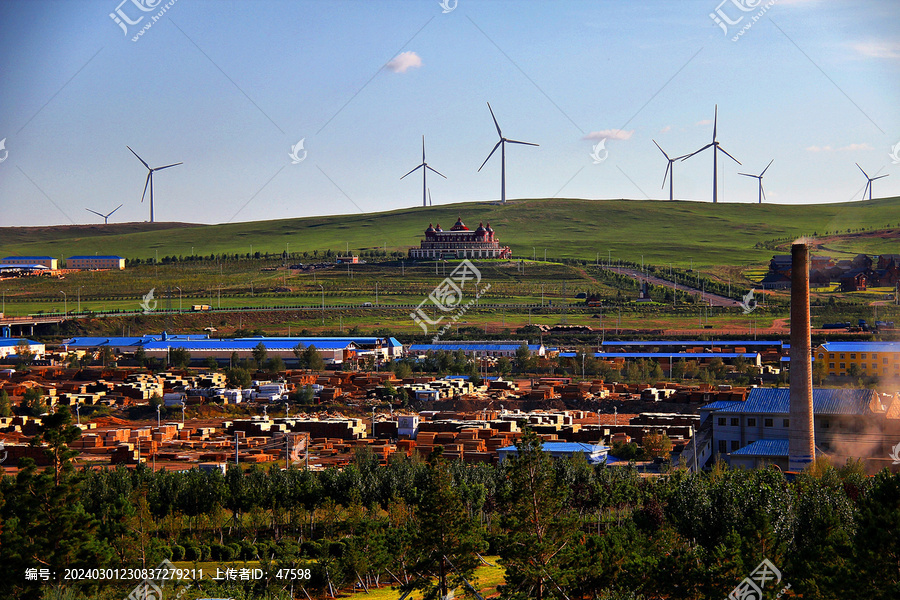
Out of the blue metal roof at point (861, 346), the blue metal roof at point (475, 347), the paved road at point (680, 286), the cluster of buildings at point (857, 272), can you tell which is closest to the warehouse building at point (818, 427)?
the blue metal roof at point (861, 346)

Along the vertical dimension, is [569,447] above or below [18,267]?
below

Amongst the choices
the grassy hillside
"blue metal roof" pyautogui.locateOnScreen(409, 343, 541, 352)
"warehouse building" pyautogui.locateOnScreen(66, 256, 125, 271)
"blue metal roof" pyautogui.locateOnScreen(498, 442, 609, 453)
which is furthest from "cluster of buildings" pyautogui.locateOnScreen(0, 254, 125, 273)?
"blue metal roof" pyautogui.locateOnScreen(498, 442, 609, 453)

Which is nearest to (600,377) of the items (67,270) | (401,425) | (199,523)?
(401,425)

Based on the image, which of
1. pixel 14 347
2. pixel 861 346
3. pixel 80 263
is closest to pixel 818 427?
pixel 861 346

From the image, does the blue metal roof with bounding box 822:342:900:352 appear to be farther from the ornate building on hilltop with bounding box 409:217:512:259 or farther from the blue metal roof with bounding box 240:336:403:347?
the ornate building on hilltop with bounding box 409:217:512:259

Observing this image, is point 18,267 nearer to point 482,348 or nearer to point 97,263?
point 97,263
